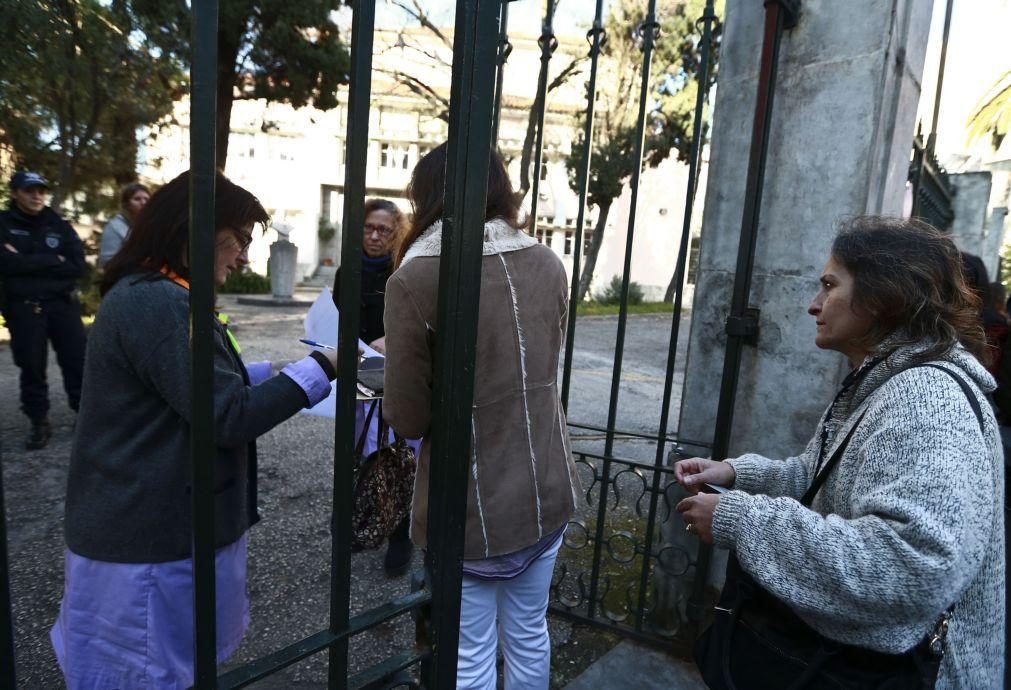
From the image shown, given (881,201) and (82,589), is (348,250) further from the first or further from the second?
(881,201)

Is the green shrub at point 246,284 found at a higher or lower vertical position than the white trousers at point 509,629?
lower

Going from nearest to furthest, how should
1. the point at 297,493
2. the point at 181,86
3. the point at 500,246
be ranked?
the point at 500,246 → the point at 297,493 → the point at 181,86

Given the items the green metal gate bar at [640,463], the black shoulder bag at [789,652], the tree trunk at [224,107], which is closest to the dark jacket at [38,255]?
the green metal gate bar at [640,463]

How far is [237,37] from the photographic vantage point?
11000mm

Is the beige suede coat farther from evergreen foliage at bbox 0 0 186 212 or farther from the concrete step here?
evergreen foliage at bbox 0 0 186 212

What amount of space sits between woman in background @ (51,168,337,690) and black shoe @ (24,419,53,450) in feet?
12.0

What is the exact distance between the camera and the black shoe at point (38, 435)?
4.71 metres

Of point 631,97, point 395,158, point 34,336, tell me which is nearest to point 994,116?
point 631,97

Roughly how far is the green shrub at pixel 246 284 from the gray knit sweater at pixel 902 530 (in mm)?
18768

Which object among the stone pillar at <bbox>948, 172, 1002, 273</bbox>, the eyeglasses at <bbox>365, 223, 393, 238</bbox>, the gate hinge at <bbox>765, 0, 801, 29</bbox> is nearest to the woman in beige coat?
the gate hinge at <bbox>765, 0, 801, 29</bbox>

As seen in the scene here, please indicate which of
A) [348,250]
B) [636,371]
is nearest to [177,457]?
[348,250]

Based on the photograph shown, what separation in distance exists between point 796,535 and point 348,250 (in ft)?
3.33

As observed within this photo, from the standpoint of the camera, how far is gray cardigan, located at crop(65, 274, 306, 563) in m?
1.54

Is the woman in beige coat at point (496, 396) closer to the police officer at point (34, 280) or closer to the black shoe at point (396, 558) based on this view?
the black shoe at point (396, 558)
